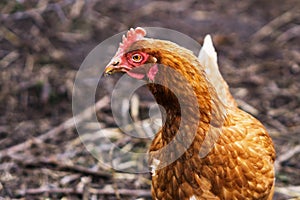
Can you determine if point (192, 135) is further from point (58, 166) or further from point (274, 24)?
point (274, 24)

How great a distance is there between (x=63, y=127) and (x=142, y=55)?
2.06 meters

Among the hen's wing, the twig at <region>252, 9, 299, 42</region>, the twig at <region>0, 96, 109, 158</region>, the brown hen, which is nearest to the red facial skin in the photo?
the brown hen

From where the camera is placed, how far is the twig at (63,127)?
3.93m

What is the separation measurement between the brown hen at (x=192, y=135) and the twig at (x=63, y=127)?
5.33 feet

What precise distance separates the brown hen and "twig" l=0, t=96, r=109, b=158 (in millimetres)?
1625

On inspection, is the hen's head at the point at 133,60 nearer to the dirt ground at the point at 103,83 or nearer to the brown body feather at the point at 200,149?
the brown body feather at the point at 200,149

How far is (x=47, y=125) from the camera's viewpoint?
13.9 ft

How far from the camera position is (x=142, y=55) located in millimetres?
2334

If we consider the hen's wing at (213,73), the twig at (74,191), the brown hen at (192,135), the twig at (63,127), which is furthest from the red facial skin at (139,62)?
the twig at (63,127)

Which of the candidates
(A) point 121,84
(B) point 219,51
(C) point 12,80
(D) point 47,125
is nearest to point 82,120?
(D) point 47,125

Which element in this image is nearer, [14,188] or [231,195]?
[231,195]

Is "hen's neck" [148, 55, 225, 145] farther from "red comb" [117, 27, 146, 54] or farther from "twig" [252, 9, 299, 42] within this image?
"twig" [252, 9, 299, 42]

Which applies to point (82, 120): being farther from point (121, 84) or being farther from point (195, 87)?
point (195, 87)

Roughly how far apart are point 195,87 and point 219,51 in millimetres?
3039
